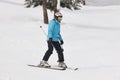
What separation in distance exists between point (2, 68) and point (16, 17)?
15272 millimetres

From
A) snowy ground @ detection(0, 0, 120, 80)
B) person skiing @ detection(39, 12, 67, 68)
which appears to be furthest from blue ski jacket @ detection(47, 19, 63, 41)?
snowy ground @ detection(0, 0, 120, 80)

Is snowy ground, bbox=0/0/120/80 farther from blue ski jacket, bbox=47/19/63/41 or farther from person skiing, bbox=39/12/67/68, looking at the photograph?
blue ski jacket, bbox=47/19/63/41

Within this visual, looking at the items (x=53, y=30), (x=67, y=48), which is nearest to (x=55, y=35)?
(x=53, y=30)

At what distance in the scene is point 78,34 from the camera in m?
23.3

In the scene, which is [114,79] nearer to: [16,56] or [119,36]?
[16,56]

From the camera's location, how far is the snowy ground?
12.3m

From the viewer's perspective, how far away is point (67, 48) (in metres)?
18.7

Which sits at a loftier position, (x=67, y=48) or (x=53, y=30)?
(x=53, y=30)

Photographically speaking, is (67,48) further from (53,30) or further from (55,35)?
(53,30)

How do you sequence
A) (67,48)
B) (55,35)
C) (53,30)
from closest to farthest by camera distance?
(53,30) < (55,35) < (67,48)

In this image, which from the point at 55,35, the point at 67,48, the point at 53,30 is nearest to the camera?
the point at 53,30

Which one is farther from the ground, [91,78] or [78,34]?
[91,78]

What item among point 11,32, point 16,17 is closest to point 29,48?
point 11,32

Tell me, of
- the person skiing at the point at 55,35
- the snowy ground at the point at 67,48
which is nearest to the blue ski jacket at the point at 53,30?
the person skiing at the point at 55,35
